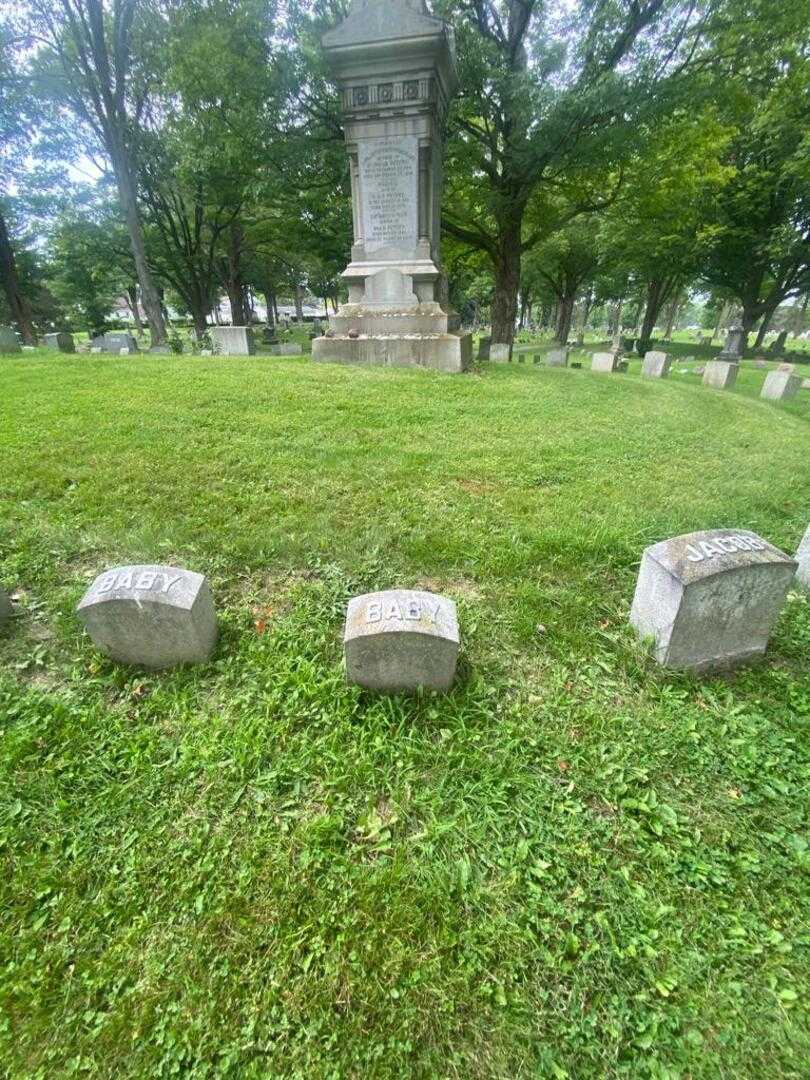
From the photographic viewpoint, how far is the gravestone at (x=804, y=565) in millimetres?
3093

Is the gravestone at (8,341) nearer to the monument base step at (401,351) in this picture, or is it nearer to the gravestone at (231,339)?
the gravestone at (231,339)

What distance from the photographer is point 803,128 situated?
61.2ft

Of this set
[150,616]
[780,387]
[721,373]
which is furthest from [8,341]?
[780,387]

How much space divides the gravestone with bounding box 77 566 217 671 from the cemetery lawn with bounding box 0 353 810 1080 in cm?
14

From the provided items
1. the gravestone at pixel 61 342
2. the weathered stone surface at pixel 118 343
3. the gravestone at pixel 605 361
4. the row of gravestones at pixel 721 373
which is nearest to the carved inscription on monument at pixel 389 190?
the row of gravestones at pixel 721 373

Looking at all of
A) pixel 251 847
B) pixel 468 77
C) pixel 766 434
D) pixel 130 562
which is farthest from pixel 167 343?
pixel 251 847

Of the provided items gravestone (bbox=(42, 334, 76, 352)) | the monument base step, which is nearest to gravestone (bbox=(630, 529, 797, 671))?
the monument base step

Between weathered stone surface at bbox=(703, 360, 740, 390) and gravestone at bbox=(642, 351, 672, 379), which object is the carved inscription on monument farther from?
weathered stone surface at bbox=(703, 360, 740, 390)

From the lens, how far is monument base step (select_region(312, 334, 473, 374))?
8508mm

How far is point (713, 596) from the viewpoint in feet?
7.65

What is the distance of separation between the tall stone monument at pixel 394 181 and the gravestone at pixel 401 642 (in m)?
7.16

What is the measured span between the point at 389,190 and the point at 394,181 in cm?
16

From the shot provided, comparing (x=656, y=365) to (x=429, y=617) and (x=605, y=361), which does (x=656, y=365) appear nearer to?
(x=605, y=361)

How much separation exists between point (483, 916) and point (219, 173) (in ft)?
61.1
